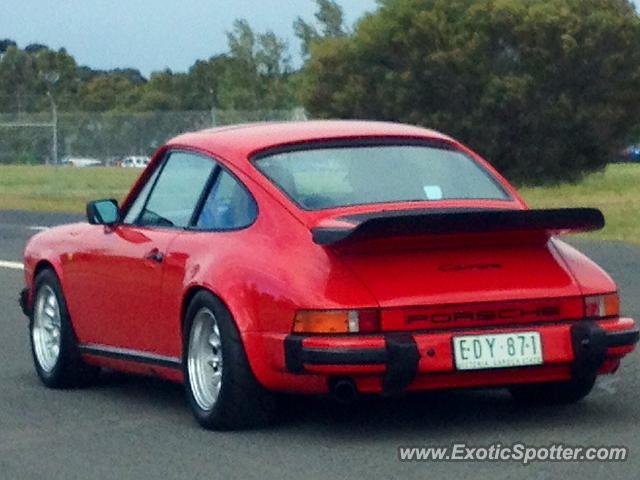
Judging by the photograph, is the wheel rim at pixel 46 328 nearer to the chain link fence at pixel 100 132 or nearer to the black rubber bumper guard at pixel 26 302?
the black rubber bumper guard at pixel 26 302

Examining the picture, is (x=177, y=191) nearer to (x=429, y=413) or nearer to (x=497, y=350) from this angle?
(x=429, y=413)

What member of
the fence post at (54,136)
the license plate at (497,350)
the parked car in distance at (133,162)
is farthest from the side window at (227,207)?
the parked car in distance at (133,162)

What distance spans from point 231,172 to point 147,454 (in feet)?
4.75

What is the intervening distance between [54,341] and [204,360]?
1.93m

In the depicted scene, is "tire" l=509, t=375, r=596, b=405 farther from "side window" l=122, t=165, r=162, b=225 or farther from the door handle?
"side window" l=122, t=165, r=162, b=225

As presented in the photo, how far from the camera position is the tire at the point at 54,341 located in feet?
30.7

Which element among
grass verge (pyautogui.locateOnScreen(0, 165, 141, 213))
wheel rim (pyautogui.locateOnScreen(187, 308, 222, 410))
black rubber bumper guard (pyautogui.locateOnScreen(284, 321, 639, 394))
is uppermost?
black rubber bumper guard (pyautogui.locateOnScreen(284, 321, 639, 394))

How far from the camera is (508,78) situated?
46.3m

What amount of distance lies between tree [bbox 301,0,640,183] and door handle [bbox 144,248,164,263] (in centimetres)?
3774

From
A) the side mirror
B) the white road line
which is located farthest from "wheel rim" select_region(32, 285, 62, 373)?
the white road line

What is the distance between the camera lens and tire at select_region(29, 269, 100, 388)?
936 centimetres

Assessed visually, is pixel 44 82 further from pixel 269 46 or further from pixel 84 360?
pixel 84 360

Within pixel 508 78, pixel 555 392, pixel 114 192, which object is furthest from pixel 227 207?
pixel 508 78

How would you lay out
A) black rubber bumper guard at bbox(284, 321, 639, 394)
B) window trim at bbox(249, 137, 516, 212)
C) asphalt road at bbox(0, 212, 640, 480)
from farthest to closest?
window trim at bbox(249, 137, 516, 212) → black rubber bumper guard at bbox(284, 321, 639, 394) → asphalt road at bbox(0, 212, 640, 480)
